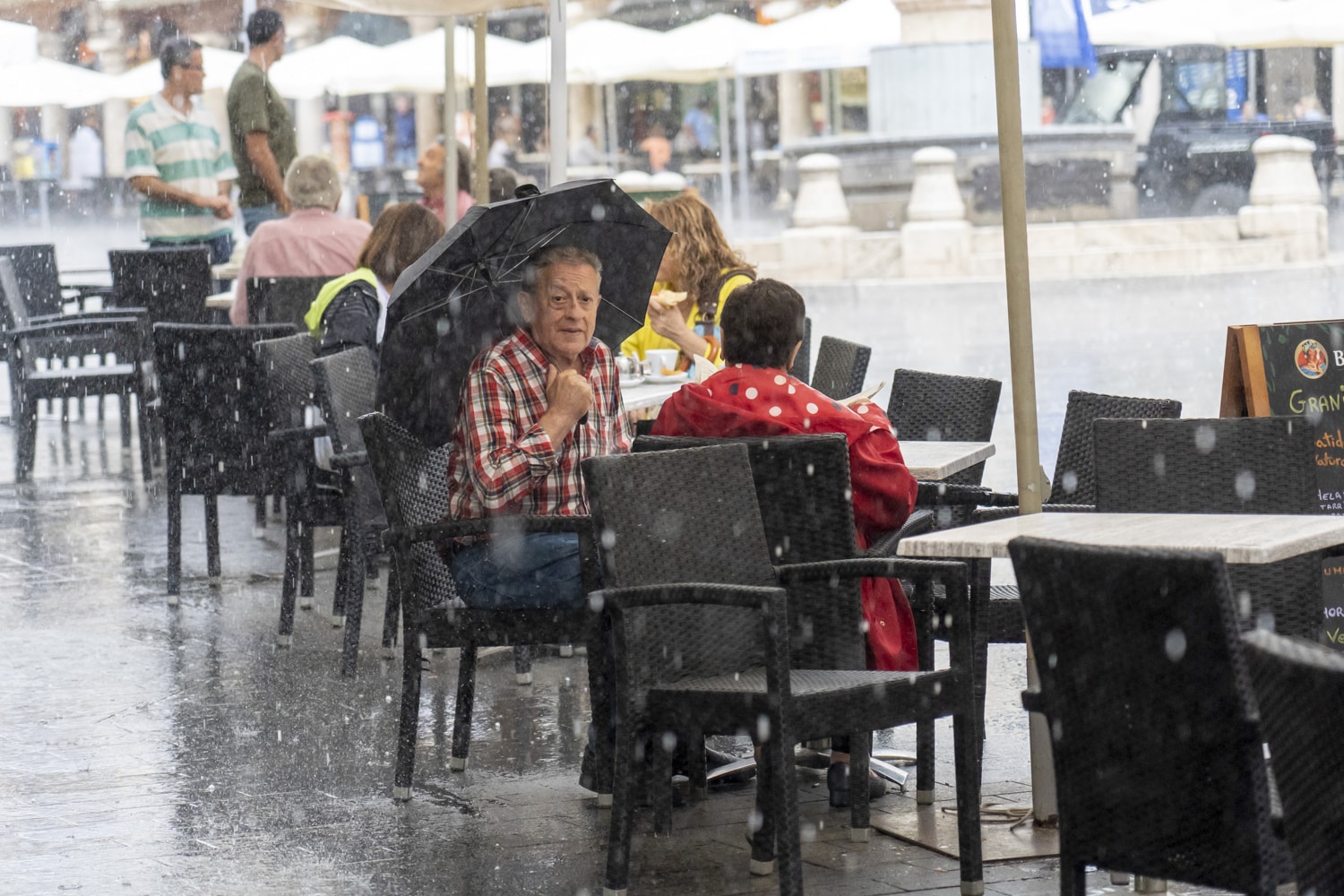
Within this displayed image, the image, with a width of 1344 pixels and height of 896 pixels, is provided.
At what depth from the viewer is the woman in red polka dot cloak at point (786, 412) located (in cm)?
523

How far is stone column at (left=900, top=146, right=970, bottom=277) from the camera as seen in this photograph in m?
24.1

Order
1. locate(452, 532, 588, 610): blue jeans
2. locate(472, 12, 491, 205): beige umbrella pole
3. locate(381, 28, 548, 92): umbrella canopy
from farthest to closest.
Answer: locate(381, 28, 548, 92): umbrella canopy, locate(472, 12, 491, 205): beige umbrella pole, locate(452, 532, 588, 610): blue jeans

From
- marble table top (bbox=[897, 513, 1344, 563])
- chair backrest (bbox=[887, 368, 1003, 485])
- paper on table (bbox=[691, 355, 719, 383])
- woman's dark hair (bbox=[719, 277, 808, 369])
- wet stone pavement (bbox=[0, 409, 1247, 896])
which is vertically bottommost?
wet stone pavement (bbox=[0, 409, 1247, 896])

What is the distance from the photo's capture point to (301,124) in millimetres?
48781

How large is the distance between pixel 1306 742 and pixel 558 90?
5.95 metres

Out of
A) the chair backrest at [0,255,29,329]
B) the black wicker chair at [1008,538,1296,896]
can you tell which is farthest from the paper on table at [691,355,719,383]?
the chair backrest at [0,255,29,329]

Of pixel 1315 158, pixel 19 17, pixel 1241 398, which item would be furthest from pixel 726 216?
pixel 1241 398

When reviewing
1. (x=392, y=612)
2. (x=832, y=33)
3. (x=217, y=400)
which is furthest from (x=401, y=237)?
(x=832, y=33)

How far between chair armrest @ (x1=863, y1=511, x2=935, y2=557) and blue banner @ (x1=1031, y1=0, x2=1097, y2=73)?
18.8 meters

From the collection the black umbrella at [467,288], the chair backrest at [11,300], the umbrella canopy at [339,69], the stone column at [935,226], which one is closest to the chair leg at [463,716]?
the black umbrella at [467,288]

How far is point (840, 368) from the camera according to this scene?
7.51m

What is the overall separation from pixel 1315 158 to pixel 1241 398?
1184 inches

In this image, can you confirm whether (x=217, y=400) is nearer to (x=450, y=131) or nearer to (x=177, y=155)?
(x=450, y=131)

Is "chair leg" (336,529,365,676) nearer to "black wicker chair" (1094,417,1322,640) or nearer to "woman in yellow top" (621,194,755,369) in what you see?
"woman in yellow top" (621,194,755,369)
